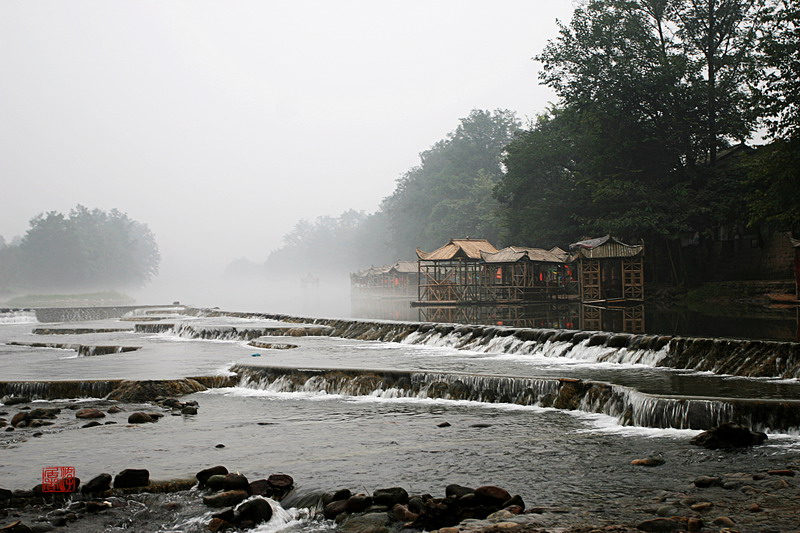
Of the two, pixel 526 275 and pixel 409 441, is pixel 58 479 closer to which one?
pixel 409 441

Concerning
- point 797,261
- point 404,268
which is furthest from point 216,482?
point 404,268

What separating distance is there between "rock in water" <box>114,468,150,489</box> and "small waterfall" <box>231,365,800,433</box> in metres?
6.26

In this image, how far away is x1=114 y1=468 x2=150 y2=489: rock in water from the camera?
25.2 ft

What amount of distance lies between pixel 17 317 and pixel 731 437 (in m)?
43.3

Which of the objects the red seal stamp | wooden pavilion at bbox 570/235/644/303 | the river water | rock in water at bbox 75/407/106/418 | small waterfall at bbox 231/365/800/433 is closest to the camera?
the red seal stamp

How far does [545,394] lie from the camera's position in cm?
1214

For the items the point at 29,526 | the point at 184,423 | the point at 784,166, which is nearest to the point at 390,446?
the point at 184,423

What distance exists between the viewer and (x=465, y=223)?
240ft

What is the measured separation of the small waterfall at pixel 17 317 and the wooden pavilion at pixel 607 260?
105 ft

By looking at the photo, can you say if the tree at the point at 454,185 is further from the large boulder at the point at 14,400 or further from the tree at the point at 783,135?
the large boulder at the point at 14,400

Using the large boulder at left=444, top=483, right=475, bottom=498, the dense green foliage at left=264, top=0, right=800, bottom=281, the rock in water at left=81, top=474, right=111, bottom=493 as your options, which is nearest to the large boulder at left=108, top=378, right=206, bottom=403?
the rock in water at left=81, top=474, right=111, bottom=493

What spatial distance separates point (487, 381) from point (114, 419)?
6.29 meters

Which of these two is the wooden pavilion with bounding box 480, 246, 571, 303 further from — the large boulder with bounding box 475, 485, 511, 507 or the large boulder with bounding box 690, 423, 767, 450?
the large boulder with bounding box 475, 485, 511, 507

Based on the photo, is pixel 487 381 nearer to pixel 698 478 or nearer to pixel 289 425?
pixel 289 425
